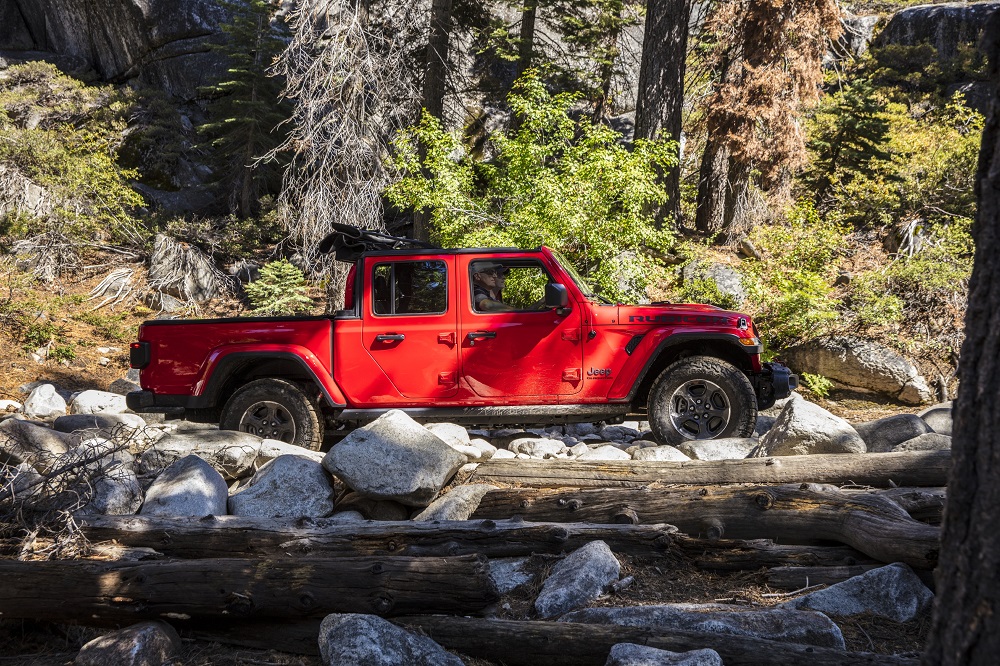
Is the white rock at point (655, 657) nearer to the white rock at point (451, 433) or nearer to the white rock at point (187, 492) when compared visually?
the white rock at point (187, 492)

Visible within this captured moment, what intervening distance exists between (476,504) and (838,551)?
8.09ft

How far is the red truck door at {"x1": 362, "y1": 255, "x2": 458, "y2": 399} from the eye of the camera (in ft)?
23.4

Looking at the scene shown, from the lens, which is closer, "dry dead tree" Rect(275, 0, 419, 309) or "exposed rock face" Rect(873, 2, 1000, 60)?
"dry dead tree" Rect(275, 0, 419, 309)

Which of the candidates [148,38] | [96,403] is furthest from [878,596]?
[148,38]

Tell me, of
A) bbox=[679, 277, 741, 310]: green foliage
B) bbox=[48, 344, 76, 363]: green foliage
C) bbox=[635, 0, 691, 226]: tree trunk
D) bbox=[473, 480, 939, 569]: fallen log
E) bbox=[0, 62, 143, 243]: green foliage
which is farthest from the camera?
bbox=[0, 62, 143, 243]: green foliage

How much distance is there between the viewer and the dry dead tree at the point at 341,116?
42.2 ft

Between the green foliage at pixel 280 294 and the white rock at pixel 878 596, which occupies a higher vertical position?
the green foliage at pixel 280 294

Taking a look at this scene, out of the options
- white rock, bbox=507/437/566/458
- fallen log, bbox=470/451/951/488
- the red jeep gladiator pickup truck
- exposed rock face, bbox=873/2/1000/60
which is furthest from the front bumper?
exposed rock face, bbox=873/2/1000/60

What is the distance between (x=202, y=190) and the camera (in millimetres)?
18938

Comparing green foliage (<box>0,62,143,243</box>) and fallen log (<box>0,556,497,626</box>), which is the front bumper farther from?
green foliage (<box>0,62,143,243</box>)

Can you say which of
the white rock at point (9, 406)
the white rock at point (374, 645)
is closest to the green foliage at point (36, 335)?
the white rock at point (9, 406)

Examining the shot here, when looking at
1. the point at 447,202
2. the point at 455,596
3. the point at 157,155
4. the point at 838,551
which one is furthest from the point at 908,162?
the point at 157,155

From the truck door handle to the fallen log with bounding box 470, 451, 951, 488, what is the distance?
1596 mm

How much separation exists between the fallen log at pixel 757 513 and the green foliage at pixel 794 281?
21.1 ft
